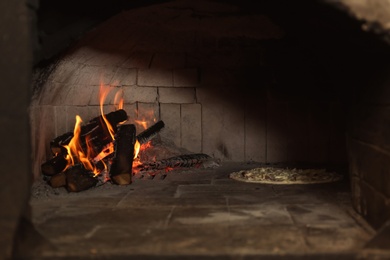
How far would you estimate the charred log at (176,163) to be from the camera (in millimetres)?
5109

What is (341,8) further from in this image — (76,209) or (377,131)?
(76,209)

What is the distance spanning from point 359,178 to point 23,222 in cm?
212

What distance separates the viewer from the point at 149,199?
366 centimetres

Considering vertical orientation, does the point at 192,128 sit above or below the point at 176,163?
above

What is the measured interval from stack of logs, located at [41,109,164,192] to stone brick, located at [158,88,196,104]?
0.66 meters

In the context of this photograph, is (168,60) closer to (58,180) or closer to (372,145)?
(58,180)

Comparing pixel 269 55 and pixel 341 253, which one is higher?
pixel 269 55

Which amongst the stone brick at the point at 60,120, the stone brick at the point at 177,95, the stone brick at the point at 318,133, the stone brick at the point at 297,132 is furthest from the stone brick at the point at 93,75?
the stone brick at the point at 318,133

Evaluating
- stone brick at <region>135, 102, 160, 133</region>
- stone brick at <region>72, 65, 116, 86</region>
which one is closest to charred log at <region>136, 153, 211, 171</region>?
stone brick at <region>135, 102, 160, 133</region>

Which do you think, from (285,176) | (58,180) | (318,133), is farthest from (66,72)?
(318,133)

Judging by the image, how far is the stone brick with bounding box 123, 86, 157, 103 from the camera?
18.5 feet

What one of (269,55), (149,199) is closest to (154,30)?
(269,55)

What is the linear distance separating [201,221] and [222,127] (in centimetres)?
286

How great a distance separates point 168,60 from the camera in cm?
541
